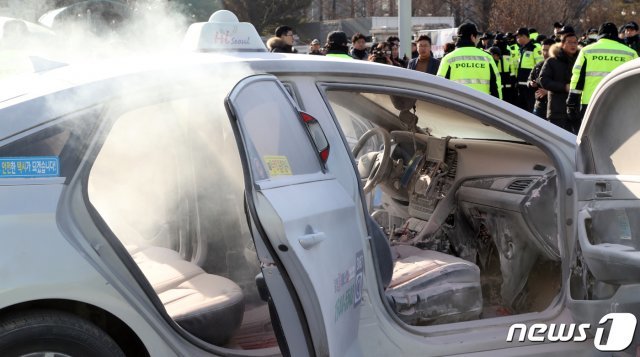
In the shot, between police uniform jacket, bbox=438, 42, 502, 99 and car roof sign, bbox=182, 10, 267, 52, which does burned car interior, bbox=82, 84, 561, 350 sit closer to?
car roof sign, bbox=182, 10, 267, 52

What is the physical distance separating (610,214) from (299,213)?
1.40m

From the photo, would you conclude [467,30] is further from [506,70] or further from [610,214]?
[610,214]

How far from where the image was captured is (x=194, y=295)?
3.12 m

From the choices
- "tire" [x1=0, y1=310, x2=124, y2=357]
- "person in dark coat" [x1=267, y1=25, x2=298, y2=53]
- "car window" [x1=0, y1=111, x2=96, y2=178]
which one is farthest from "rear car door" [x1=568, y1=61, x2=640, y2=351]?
"person in dark coat" [x1=267, y1=25, x2=298, y2=53]

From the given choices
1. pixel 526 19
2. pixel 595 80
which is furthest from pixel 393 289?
pixel 526 19

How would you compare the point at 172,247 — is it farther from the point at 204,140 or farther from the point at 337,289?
the point at 337,289

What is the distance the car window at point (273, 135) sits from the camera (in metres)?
2.38

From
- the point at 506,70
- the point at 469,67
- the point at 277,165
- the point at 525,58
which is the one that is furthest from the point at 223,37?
the point at 525,58

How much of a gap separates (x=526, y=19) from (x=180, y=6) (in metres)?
28.3

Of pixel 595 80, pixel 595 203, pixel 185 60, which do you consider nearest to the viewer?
pixel 185 60

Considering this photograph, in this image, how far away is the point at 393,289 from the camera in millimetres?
3135

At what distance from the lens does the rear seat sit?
293 cm

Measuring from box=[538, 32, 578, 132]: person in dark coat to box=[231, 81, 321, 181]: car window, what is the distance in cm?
704

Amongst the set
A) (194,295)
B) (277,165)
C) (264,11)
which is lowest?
(194,295)
